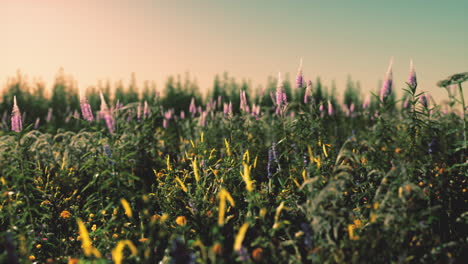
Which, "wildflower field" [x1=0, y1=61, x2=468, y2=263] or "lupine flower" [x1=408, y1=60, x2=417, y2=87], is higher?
"lupine flower" [x1=408, y1=60, x2=417, y2=87]

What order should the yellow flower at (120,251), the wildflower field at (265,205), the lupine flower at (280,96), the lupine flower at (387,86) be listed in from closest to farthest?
the yellow flower at (120,251)
the wildflower field at (265,205)
the lupine flower at (387,86)
the lupine flower at (280,96)

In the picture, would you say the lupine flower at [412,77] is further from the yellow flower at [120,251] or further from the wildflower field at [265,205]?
the yellow flower at [120,251]

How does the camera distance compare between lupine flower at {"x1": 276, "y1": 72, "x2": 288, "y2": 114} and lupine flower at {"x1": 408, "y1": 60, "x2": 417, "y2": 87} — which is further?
lupine flower at {"x1": 276, "y1": 72, "x2": 288, "y2": 114}

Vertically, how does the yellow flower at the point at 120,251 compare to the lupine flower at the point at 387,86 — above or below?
below

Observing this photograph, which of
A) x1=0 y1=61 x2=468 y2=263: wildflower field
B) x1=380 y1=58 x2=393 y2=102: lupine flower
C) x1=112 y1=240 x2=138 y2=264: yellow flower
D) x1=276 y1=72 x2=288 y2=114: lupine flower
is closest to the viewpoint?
x1=112 y1=240 x2=138 y2=264: yellow flower

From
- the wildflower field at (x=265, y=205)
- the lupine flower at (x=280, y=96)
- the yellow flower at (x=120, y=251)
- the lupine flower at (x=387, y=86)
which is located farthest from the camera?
the lupine flower at (x=280, y=96)

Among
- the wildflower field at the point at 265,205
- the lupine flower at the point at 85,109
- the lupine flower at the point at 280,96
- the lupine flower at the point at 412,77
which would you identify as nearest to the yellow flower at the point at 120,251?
the wildflower field at the point at 265,205

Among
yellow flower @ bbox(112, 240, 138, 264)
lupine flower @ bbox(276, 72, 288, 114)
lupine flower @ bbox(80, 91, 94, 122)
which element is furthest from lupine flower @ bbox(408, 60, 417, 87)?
lupine flower @ bbox(80, 91, 94, 122)

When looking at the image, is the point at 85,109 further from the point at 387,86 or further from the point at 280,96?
the point at 387,86

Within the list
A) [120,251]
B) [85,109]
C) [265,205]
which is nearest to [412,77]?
[265,205]

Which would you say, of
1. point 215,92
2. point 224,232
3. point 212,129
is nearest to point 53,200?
point 224,232

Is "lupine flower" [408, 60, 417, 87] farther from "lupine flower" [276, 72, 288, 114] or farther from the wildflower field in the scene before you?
"lupine flower" [276, 72, 288, 114]

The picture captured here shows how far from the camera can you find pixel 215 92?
36.0 meters

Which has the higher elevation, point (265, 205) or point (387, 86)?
point (387, 86)
